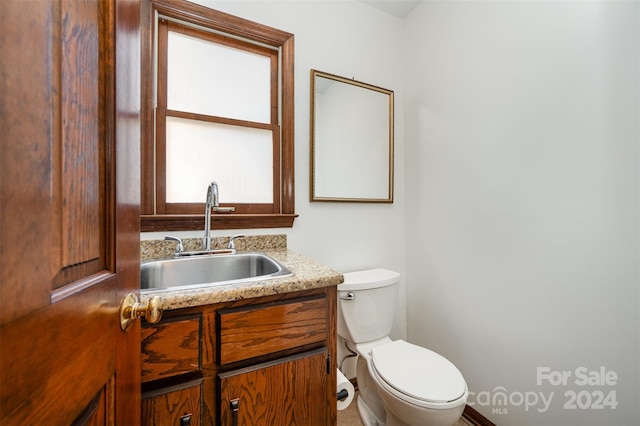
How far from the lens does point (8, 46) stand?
0.22 metres

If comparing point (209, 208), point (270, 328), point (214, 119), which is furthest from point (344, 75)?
point (270, 328)

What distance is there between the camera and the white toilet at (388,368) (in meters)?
1.00

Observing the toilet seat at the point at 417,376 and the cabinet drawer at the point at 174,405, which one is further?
the toilet seat at the point at 417,376

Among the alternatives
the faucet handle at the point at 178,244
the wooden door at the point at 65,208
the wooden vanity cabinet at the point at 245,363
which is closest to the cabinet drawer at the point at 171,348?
the wooden vanity cabinet at the point at 245,363

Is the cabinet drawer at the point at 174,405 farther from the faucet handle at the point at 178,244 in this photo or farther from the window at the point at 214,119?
the window at the point at 214,119

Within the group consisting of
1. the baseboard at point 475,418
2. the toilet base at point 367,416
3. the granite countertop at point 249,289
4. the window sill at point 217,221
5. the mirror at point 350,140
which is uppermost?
the mirror at point 350,140

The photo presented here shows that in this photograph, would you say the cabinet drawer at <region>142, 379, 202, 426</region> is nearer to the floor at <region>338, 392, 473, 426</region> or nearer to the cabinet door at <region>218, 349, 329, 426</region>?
the cabinet door at <region>218, 349, 329, 426</region>

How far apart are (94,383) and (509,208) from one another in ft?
5.15

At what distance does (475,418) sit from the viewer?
4.58ft

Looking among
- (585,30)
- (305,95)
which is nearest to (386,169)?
(305,95)

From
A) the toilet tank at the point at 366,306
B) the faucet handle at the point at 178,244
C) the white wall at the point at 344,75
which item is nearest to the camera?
the faucet handle at the point at 178,244

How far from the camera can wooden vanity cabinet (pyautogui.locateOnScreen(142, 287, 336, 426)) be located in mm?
692

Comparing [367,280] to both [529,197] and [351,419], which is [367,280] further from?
[529,197]

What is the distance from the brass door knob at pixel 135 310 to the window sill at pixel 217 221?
843 mm
